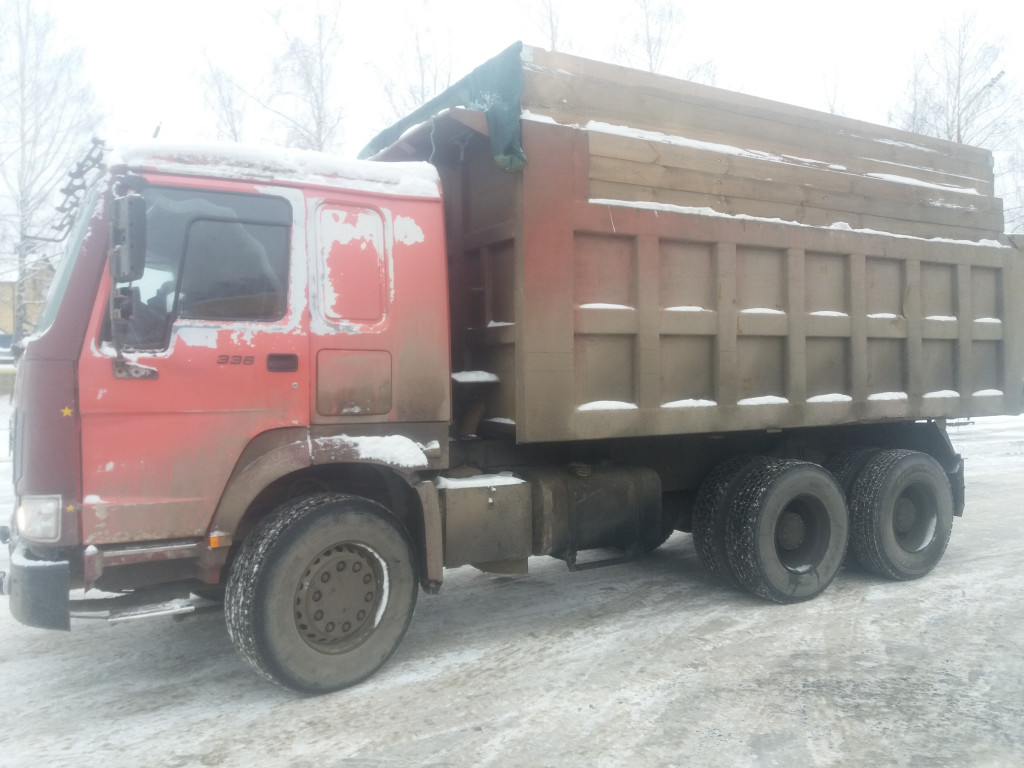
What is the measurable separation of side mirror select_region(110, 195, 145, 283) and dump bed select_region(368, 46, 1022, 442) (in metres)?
1.98

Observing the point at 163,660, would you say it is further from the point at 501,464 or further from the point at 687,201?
the point at 687,201

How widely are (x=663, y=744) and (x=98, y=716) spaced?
8.80 feet

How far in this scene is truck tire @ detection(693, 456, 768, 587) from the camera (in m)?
5.84

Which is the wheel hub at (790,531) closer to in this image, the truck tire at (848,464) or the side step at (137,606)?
the truck tire at (848,464)

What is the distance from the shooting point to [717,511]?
5.89 metres

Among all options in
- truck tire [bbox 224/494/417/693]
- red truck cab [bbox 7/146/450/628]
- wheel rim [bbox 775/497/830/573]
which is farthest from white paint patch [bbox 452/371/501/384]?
Result: wheel rim [bbox 775/497/830/573]

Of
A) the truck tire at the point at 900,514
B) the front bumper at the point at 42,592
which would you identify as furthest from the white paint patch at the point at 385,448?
the truck tire at the point at 900,514

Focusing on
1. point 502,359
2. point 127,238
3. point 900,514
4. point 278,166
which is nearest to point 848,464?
point 900,514

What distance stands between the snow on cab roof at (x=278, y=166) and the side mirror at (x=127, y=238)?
1.39 feet

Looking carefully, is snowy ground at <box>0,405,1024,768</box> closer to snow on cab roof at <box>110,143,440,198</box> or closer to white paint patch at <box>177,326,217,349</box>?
white paint patch at <box>177,326,217,349</box>

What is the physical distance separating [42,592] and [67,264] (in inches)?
60.3

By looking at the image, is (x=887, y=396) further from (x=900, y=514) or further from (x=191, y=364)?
(x=191, y=364)

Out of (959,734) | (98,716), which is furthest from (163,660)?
(959,734)

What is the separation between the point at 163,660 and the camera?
15.5ft
